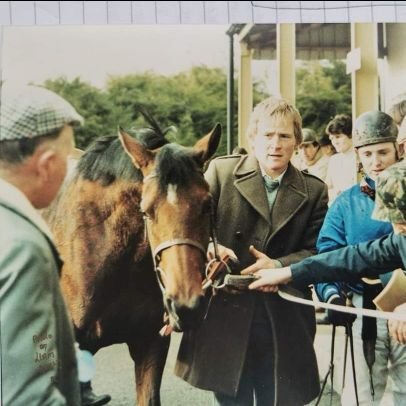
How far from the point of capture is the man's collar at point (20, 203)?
9.00ft

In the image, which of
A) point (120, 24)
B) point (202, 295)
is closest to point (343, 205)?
point (202, 295)

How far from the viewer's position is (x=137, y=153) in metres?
2.92

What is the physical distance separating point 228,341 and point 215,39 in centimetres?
147

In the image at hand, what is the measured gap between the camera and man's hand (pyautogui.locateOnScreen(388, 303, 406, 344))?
9.98 feet

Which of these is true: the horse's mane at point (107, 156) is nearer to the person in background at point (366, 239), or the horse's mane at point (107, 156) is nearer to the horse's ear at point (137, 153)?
Result: the horse's ear at point (137, 153)

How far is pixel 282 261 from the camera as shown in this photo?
10.0 feet

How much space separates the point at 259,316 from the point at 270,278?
0.20 metres

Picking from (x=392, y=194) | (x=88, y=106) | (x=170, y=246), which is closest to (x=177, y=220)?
(x=170, y=246)

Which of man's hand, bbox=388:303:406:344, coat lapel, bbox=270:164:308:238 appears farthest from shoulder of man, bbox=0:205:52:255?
man's hand, bbox=388:303:406:344

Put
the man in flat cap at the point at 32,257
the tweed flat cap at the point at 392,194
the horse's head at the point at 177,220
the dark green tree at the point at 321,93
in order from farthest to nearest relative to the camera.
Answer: the dark green tree at the point at 321,93
the tweed flat cap at the point at 392,194
the horse's head at the point at 177,220
the man in flat cap at the point at 32,257

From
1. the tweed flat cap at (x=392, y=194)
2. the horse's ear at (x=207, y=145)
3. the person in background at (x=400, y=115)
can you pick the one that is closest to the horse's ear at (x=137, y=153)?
the horse's ear at (x=207, y=145)

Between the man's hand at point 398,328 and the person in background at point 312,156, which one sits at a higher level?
the person in background at point 312,156

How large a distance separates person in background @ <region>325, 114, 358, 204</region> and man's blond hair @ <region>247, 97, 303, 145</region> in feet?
0.58

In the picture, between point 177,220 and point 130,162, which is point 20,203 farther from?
point 177,220
